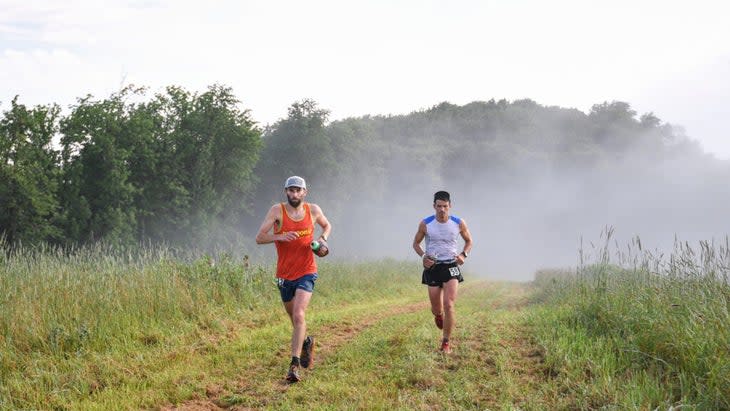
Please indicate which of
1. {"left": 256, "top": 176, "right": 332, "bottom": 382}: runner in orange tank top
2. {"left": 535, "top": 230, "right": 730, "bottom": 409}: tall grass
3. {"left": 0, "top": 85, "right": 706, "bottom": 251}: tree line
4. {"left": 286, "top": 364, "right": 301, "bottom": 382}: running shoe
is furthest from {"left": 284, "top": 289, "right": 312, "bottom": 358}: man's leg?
{"left": 0, "top": 85, "right": 706, "bottom": 251}: tree line

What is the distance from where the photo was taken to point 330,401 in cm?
537

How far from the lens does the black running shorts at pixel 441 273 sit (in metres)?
7.46

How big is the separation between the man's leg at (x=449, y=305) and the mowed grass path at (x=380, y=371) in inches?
11.6

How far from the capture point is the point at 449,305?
23.7ft

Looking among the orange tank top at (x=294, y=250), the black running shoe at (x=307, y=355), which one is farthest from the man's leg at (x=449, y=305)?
the orange tank top at (x=294, y=250)

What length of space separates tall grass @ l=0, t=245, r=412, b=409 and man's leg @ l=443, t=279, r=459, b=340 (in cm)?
351

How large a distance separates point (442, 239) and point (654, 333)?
8.98 feet

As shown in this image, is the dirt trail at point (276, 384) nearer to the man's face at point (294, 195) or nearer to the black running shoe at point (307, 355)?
the black running shoe at point (307, 355)

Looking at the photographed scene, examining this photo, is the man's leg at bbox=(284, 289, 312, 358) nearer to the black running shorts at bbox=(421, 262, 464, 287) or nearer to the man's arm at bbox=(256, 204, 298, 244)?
the man's arm at bbox=(256, 204, 298, 244)

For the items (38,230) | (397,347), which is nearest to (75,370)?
(397,347)

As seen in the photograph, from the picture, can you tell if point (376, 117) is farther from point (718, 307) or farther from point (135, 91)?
point (718, 307)

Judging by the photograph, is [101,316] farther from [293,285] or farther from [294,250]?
[294,250]

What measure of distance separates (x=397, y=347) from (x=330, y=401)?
208 centimetres

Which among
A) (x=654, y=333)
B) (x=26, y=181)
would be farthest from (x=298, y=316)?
(x=26, y=181)
